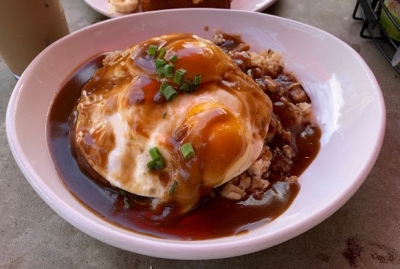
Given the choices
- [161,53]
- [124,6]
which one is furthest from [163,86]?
[124,6]

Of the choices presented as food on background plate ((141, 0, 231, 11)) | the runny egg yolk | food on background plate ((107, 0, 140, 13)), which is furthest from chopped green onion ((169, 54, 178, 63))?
food on background plate ((107, 0, 140, 13))

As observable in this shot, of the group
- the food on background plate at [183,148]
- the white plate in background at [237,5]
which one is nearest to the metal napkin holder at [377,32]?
the white plate in background at [237,5]

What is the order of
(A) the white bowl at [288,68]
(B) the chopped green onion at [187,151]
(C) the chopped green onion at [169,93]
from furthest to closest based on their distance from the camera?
(C) the chopped green onion at [169,93]
(B) the chopped green onion at [187,151]
(A) the white bowl at [288,68]

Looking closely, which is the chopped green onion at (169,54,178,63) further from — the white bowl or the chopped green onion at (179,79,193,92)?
the white bowl

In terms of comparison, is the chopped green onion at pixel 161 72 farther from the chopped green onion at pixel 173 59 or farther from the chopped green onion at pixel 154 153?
the chopped green onion at pixel 154 153

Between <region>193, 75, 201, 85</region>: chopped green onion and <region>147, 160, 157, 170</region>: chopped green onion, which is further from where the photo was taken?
<region>193, 75, 201, 85</region>: chopped green onion

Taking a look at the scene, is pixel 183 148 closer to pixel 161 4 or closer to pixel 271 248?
pixel 271 248
